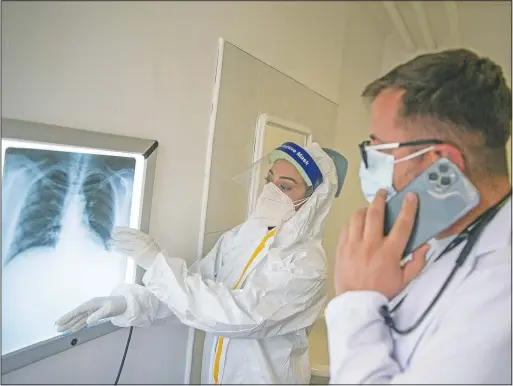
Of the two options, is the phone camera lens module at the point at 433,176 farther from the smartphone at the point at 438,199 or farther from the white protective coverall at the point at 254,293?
the white protective coverall at the point at 254,293

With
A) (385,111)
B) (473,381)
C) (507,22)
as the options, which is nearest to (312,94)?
(385,111)

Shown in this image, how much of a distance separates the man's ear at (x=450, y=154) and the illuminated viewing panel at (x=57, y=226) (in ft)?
1.58

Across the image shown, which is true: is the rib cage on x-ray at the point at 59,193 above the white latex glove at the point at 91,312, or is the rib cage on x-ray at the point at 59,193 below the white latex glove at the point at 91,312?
above

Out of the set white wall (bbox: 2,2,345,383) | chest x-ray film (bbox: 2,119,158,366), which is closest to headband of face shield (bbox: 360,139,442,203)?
white wall (bbox: 2,2,345,383)

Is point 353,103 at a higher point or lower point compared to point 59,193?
higher

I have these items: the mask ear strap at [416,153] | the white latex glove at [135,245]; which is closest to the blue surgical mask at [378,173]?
the mask ear strap at [416,153]

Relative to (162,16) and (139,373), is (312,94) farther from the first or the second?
(139,373)

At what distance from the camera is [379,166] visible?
2.15 ft

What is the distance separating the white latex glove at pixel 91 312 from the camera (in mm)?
718

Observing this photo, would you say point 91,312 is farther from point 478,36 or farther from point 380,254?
point 478,36

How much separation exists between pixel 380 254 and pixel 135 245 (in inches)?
16.3

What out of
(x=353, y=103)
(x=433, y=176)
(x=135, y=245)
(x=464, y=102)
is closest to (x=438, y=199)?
(x=433, y=176)

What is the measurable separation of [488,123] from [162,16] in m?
0.56

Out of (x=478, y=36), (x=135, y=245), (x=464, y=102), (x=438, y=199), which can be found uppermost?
(x=478, y=36)
